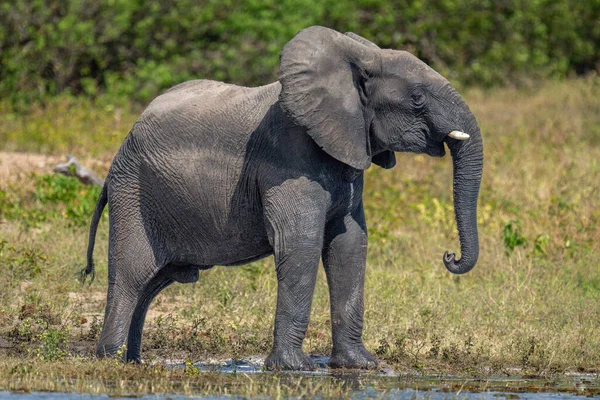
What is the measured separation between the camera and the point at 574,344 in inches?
341

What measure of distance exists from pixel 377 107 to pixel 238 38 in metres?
12.5

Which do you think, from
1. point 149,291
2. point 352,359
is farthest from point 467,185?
point 149,291

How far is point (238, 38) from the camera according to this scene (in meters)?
19.9

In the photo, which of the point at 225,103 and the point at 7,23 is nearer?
the point at 225,103

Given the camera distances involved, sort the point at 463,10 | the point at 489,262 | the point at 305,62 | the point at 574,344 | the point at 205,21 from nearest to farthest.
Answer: the point at 305,62 → the point at 574,344 → the point at 489,262 → the point at 205,21 → the point at 463,10

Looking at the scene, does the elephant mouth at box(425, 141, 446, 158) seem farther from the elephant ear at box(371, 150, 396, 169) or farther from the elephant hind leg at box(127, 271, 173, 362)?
the elephant hind leg at box(127, 271, 173, 362)

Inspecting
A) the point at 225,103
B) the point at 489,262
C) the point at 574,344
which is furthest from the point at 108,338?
the point at 489,262

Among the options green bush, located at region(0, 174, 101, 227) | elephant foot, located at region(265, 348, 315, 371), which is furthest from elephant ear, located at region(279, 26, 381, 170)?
green bush, located at region(0, 174, 101, 227)

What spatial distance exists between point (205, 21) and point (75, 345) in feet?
38.5

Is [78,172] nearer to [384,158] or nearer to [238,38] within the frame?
[384,158]

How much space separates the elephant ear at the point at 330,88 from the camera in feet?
24.1

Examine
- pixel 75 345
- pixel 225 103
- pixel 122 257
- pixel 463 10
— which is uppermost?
pixel 463 10

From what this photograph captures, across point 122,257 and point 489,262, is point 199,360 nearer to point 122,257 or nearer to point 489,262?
point 122,257

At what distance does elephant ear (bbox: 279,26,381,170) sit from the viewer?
7340mm
